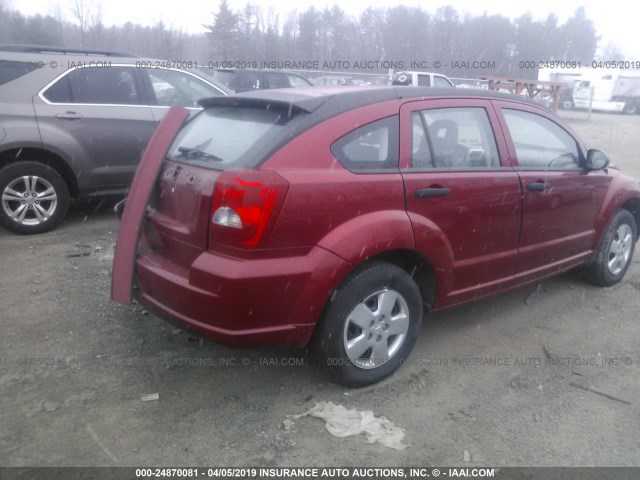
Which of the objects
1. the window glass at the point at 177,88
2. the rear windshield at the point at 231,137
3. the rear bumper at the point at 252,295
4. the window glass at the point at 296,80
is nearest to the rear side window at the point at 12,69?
the window glass at the point at 177,88

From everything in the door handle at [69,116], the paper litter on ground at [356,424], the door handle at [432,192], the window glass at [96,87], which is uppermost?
the window glass at [96,87]

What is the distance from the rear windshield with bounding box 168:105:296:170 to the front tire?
3.20 m

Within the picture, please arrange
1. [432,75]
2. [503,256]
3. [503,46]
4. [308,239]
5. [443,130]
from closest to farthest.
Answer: [308,239] < [443,130] < [503,256] < [432,75] < [503,46]

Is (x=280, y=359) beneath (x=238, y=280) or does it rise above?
beneath

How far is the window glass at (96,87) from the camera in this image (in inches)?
A: 221

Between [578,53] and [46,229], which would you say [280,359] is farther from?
[578,53]

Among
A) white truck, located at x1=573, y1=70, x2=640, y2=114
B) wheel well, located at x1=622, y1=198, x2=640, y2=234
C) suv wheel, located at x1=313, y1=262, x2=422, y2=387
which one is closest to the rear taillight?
suv wheel, located at x1=313, y1=262, x2=422, y2=387

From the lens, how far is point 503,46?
39.0 meters

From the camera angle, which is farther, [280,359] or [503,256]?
[503,256]

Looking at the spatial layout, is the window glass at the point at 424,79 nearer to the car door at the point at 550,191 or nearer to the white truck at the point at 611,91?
the car door at the point at 550,191

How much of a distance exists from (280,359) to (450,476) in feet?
4.18

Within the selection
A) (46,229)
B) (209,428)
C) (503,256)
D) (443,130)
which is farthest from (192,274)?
(46,229)

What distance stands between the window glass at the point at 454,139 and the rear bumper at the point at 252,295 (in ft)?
3.06

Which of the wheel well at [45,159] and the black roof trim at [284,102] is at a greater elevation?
the black roof trim at [284,102]
